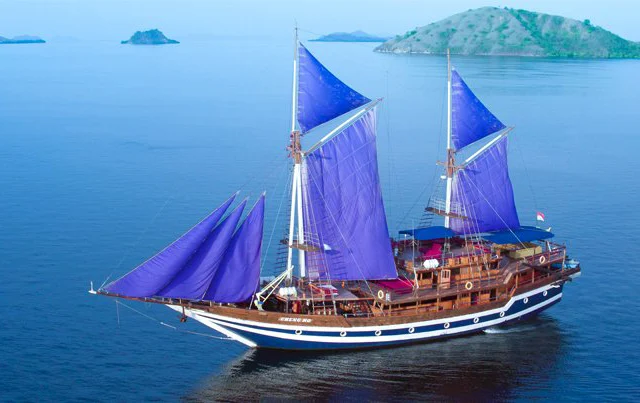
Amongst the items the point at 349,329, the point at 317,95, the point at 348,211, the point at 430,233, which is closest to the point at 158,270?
the point at 349,329

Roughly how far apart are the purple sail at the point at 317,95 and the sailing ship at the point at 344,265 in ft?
0.18

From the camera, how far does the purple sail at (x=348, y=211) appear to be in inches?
1810

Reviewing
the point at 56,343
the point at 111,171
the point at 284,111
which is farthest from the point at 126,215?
the point at 284,111

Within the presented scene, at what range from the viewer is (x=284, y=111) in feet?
417

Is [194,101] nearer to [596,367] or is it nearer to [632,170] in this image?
[632,170]

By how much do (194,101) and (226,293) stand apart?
4064 inches

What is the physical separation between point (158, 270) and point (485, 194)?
21764 millimetres

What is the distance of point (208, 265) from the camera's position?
4247cm

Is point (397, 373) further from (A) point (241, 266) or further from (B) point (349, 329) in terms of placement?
(A) point (241, 266)

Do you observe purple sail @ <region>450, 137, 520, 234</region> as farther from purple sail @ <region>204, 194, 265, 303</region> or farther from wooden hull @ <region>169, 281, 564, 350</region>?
purple sail @ <region>204, 194, 265, 303</region>

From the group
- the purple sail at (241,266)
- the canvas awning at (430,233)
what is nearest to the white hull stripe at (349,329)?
the purple sail at (241,266)

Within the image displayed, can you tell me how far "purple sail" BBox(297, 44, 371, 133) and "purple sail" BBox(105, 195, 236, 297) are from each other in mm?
6795

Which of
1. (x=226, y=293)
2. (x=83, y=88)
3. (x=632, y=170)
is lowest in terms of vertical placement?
(x=226, y=293)

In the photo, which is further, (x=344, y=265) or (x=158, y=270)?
(x=344, y=265)
